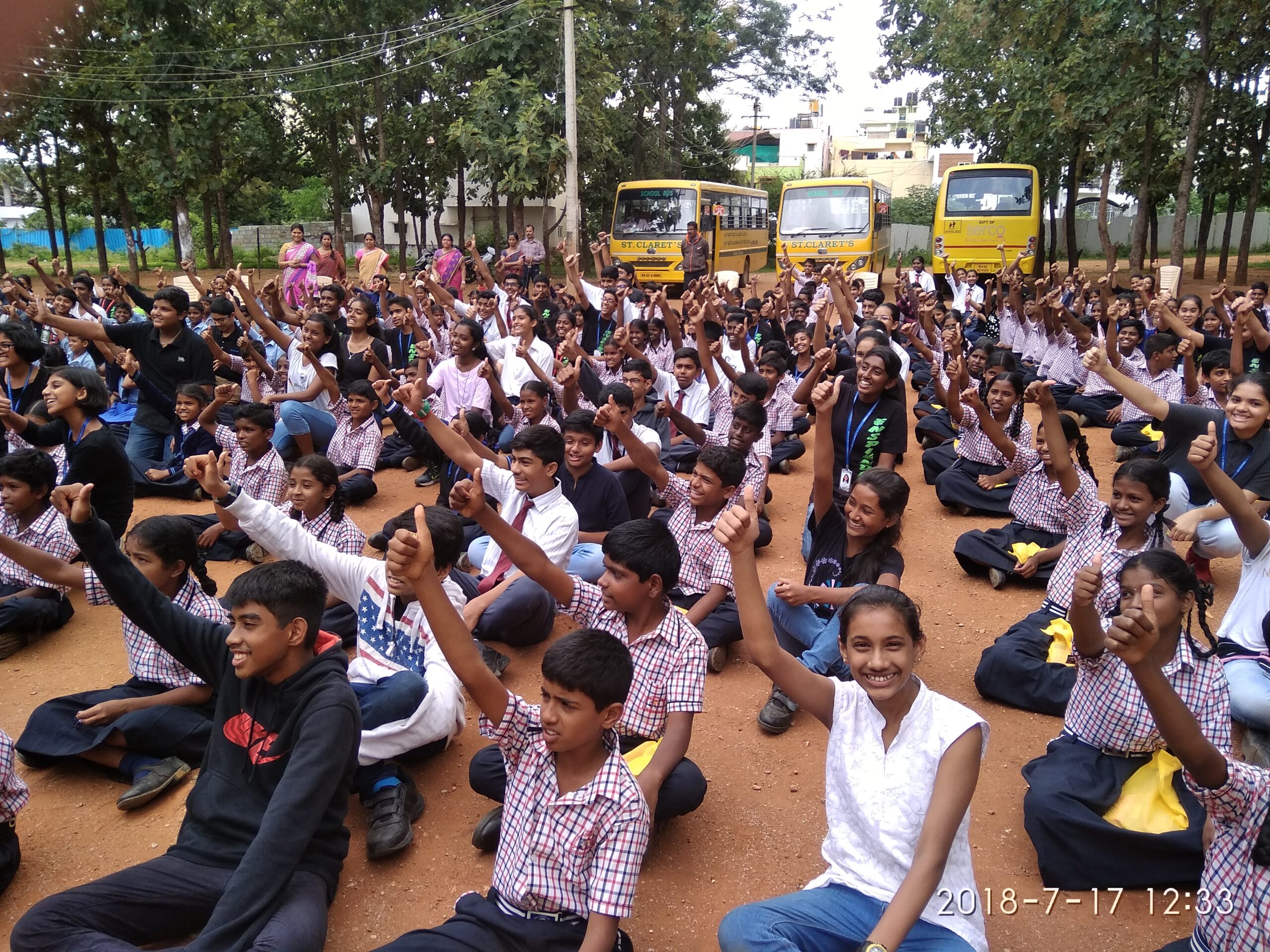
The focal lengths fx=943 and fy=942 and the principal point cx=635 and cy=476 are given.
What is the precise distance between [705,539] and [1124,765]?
1.87 m

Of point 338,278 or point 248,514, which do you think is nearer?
point 248,514

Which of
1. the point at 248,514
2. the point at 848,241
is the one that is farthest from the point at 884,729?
the point at 848,241

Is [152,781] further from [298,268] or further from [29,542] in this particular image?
[298,268]

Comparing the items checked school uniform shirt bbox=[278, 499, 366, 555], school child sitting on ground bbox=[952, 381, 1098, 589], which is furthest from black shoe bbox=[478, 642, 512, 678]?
school child sitting on ground bbox=[952, 381, 1098, 589]

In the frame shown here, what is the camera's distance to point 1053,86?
49.5 ft

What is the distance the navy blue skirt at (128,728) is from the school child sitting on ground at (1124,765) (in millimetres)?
2748

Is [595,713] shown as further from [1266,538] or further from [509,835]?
[1266,538]

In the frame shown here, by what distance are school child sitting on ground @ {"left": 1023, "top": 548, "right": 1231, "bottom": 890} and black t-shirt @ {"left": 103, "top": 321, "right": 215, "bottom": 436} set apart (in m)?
5.99

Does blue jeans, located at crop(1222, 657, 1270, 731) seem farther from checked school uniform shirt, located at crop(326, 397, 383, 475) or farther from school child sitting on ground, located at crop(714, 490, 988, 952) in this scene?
checked school uniform shirt, located at crop(326, 397, 383, 475)

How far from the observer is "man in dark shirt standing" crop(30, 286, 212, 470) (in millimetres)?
6738

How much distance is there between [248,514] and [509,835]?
1.72 meters

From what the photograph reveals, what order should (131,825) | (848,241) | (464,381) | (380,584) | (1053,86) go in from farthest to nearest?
(848,241) → (1053,86) → (464,381) → (380,584) → (131,825)

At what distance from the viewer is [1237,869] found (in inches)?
81.6

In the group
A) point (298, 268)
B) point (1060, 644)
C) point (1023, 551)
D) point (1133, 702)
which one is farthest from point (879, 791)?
point (298, 268)
